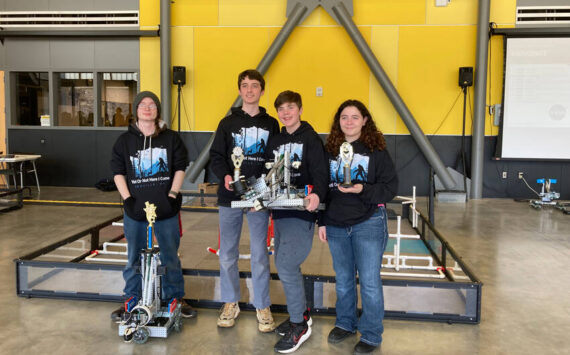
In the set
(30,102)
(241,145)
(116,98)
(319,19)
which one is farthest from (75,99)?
(241,145)

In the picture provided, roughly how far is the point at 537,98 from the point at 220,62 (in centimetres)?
601

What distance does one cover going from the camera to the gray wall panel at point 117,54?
9258 mm

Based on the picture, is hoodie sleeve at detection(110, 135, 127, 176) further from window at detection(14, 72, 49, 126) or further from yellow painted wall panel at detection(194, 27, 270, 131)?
window at detection(14, 72, 49, 126)

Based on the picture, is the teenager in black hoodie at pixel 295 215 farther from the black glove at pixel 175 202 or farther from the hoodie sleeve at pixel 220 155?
the black glove at pixel 175 202

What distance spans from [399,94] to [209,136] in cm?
382

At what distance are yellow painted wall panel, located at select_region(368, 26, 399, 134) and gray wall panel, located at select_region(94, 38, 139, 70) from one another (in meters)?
4.74

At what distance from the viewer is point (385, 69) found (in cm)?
878

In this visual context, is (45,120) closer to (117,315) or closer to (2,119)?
(2,119)

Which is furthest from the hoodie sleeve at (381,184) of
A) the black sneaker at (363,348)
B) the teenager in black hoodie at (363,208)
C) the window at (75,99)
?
the window at (75,99)

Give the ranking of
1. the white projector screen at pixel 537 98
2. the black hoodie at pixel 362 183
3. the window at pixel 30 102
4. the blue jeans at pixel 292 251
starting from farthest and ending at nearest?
the window at pixel 30 102 < the white projector screen at pixel 537 98 < the blue jeans at pixel 292 251 < the black hoodie at pixel 362 183

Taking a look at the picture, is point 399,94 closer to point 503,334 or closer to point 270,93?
point 270,93

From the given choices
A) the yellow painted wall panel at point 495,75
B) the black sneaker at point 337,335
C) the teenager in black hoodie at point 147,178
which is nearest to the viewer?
the black sneaker at point 337,335

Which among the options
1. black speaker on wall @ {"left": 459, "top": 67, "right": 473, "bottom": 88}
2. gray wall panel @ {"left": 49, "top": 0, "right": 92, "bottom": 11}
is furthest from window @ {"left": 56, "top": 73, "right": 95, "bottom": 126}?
black speaker on wall @ {"left": 459, "top": 67, "right": 473, "bottom": 88}

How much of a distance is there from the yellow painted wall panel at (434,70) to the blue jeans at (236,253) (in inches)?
259
